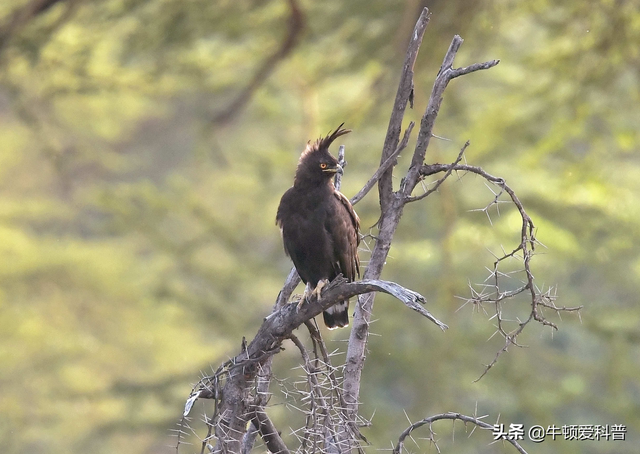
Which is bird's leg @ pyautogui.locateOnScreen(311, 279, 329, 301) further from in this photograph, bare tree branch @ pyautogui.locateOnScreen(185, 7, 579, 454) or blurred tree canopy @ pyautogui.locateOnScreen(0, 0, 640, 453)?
blurred tree canopy @ pyautogui.locateOnScreen(0, 0, 640, 453)

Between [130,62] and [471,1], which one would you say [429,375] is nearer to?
[471,1]

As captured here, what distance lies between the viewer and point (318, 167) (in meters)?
3.83

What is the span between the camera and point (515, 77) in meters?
9.99

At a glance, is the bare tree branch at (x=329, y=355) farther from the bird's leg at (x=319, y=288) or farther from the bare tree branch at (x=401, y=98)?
the bird's leg at (x=319, y=288)

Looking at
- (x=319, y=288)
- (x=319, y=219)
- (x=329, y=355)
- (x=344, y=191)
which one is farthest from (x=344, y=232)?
(x=344, y=191)

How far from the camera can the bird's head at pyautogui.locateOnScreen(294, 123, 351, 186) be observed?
3820 millimetres

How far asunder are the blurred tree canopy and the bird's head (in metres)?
4.16

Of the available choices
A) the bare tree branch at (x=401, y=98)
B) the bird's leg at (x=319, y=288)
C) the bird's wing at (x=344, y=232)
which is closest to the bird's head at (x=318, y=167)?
the bird's wing at (x=344, y=232)

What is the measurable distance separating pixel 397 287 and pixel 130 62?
29.1 ft

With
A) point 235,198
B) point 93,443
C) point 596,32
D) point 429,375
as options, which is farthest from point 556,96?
point 93,443

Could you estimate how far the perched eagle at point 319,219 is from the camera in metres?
3.81

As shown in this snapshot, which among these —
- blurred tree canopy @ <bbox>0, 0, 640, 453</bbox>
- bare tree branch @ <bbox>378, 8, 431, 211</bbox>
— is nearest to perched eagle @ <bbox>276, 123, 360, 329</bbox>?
bare tree branch @ <bbox>378, 8, 431, 211</bbox>

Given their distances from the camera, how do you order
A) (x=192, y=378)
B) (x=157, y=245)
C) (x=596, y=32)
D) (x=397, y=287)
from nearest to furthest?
1. (x=397, y=287)
2. (x=596, y=32)
3. (x=192, y=378)
4. (x=157, y=245)

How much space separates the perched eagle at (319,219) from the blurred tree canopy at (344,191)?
158 inches
